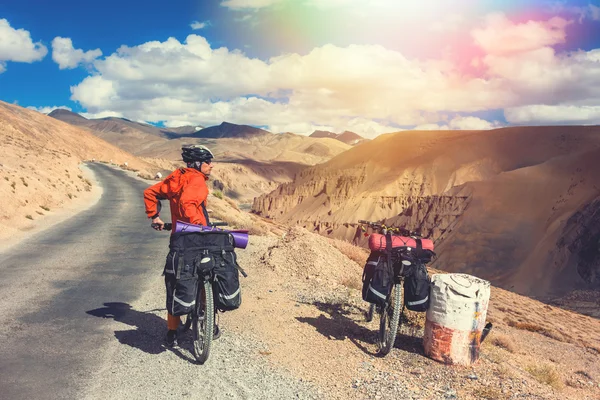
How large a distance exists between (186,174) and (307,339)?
285cm

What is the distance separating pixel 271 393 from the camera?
4.75m

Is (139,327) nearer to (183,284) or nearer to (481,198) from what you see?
(183,284)

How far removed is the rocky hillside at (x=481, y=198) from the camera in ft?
122

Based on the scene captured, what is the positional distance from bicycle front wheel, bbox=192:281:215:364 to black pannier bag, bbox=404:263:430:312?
2.54m

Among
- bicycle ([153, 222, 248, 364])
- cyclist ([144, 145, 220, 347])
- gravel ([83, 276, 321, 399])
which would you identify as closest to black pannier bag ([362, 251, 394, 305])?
gravel ([83, 276, 321, 399])

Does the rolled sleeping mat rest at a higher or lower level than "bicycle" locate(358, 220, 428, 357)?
higher

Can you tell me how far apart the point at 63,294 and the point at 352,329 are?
5.20 metres

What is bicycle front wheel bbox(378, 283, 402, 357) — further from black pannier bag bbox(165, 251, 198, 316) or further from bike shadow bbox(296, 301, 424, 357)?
black pannier bag bbox(165, 251, 198, 316)

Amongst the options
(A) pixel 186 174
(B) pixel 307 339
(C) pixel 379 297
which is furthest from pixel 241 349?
(A) pixel 186 174

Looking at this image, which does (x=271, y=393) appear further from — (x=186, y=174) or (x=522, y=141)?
(x=522, y=141)

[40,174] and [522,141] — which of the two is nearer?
[40,174]

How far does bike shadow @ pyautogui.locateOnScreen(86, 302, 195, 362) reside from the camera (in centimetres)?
582

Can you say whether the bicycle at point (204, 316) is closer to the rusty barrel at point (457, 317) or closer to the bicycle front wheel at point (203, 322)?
the bicycle front wheel at point (203, 322)

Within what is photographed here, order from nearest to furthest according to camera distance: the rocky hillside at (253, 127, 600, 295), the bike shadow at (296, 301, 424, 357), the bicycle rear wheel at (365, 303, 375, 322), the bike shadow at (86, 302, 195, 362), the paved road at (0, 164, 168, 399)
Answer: the paved road at (0, 164, 168, 399) < the bike shadow at (86, 302, 195, 362) < the bike shadow at (296, 301, 424, 357) < the bicycle rear wheel at (365, 303, 375, 322) < the rocky hillside at (253, 127, 600, 295)
